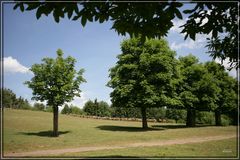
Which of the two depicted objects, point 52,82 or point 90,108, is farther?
point 90,108

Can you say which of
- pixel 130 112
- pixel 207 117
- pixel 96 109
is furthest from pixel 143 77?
pixel 96 109

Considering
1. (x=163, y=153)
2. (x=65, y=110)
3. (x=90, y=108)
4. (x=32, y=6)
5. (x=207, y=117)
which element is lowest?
(x=65, y=110)

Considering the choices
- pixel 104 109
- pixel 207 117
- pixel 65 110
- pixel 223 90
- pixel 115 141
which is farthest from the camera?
pixel 65 110

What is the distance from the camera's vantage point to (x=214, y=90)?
5194cm

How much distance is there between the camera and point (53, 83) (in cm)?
2697

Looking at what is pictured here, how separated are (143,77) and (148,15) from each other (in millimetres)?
32630

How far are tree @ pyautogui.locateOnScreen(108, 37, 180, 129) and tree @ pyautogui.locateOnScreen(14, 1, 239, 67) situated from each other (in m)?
29.5

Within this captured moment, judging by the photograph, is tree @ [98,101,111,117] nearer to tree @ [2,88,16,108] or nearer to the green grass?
tree @ [2,88,16,108]

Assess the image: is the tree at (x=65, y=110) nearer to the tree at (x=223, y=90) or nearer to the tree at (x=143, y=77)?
the tree at (x=223, y=90)

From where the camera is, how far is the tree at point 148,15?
5.56 m

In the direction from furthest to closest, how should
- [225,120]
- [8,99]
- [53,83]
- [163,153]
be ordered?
[8,99]
[225,120]
[53,83]
[163,153]

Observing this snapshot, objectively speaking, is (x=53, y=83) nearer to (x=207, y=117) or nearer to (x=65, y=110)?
(x=207, y=117)

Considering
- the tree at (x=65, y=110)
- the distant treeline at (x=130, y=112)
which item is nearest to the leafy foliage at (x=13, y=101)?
the distant treeline at (x=130, y=112)

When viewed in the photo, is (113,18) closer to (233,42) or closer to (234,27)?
(234,27)
